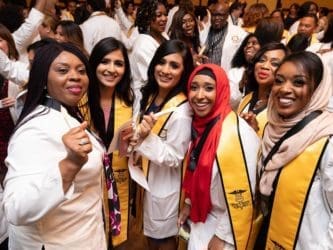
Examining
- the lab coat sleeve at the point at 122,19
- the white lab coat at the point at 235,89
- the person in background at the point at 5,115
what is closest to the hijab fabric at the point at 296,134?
the white lab coat at the point at 235,89

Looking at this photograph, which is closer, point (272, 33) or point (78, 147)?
point (78, 147)

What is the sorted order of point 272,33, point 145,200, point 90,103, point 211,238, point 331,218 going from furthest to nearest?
point 272,33, point 145,200, point 90,103, point 211,238, point 331,218

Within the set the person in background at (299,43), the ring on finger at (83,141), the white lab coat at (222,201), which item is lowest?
the white lab coat at (222,201)

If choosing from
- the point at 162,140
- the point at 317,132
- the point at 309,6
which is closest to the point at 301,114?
the point at 317,132

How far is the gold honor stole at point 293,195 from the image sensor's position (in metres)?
1.35

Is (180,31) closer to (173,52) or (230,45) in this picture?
(230,45)

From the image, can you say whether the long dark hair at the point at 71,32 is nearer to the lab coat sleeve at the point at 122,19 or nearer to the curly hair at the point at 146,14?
the curly hair at the point at 146,14

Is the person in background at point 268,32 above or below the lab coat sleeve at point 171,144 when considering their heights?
above

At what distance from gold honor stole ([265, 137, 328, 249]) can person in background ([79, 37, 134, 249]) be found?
88 cm

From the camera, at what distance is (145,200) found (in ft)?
7.18

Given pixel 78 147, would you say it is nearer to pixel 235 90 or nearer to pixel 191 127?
pixel 191 127

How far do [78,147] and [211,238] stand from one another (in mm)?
1006

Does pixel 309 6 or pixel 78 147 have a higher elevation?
pixel 309 6

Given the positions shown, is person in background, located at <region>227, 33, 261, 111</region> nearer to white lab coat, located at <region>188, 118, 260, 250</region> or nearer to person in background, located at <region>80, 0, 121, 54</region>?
white lab coat, located at <region>188, 118, 260, 250</region>
